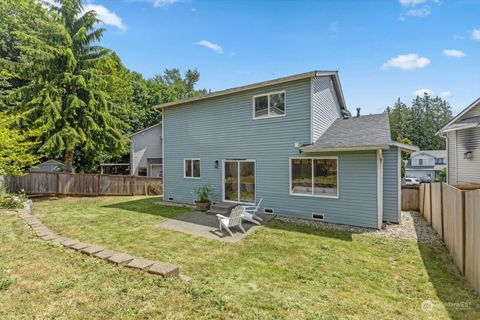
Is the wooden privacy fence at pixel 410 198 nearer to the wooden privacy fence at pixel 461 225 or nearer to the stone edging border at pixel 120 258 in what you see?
the wooden privacy fence at pixel 461 225

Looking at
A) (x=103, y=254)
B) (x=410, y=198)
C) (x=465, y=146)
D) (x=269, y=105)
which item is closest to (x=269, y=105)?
(x=269, y=105)

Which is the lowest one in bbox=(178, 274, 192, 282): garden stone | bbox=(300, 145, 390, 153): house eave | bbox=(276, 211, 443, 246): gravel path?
bbox=(276, 211, 443, 246): gravel path

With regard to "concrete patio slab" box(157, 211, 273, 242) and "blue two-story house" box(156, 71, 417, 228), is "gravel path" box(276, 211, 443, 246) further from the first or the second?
"concrete patio slab" box(157, 211, 273, 242)

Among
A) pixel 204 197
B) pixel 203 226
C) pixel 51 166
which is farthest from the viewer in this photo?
pixel 51 166

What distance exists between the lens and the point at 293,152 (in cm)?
949

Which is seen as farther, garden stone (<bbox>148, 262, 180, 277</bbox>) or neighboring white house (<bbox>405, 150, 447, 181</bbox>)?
neighboring white house (<bbox>405, 150, 447, 181</bbox>)

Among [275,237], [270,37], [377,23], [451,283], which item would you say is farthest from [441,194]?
[270,37]

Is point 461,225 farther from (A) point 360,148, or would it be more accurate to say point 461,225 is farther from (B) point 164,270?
(B) point 164,270

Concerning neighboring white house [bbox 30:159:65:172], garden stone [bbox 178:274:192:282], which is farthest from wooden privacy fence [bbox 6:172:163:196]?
garden stone [bbox 178:274:192:282]

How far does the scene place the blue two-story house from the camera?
8.42 meters

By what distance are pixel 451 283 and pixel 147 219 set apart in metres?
8.78

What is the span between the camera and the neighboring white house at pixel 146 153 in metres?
24.9

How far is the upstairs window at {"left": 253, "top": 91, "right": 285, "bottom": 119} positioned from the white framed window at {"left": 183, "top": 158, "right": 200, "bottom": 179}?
4019 mm

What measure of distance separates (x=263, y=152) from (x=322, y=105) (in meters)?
3.10
